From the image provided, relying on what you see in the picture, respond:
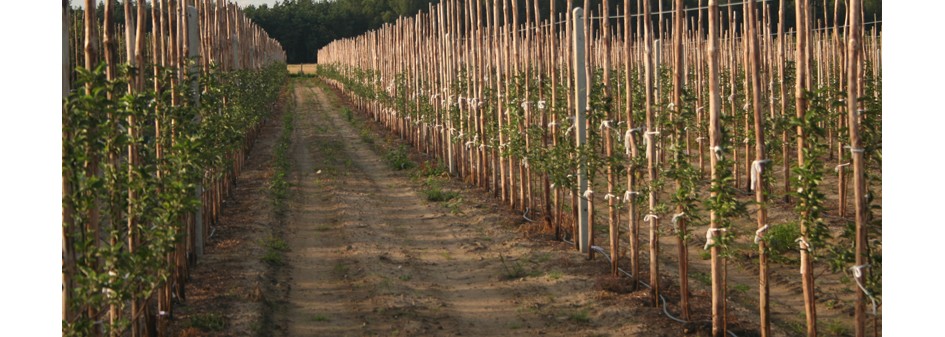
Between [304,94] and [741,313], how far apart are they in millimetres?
35923

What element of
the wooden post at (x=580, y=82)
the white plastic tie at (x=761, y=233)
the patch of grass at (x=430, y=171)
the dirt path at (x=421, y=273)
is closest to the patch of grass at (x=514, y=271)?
A: the dirt path at (x=421, y=273)

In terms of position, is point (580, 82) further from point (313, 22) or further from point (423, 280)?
point (313, 22)

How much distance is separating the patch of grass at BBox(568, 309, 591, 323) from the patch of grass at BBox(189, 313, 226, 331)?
9.38 feet

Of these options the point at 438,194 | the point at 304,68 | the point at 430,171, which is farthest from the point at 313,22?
the point at 438,194

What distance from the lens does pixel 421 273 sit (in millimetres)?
9398

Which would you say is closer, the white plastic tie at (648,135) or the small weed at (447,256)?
the white plastic tie at (648,135)

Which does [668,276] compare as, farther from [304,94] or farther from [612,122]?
[304,94]

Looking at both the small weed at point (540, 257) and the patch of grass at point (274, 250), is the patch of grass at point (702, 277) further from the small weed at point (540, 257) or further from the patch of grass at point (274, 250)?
the patch of grass at point (274, 250)

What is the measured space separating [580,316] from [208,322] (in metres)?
3.04

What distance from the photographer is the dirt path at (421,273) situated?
769 centimetres

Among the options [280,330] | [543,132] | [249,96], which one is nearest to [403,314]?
[280,330]

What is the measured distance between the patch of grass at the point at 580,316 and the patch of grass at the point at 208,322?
9.38ft

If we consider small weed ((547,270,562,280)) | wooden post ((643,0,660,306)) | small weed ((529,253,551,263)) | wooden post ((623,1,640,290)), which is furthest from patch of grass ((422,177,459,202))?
wooden post ((643,0,660,306))

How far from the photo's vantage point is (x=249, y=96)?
1694 centimetres
